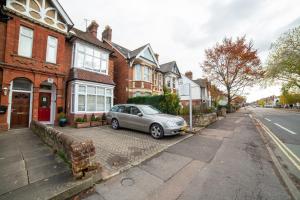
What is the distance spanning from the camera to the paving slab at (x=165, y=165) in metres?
3.77

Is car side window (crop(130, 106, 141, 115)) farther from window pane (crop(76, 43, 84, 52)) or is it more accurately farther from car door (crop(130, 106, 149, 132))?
window pane (crop(76, 43, 84, 52))

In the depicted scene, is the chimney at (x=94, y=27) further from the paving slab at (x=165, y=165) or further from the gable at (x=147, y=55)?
the paving slab at (x=165, y=165)

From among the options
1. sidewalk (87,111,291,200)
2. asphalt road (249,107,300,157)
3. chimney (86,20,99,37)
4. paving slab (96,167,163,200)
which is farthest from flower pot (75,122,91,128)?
asphalt road (249,107,300,157)

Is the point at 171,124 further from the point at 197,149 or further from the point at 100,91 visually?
the point at 100,91

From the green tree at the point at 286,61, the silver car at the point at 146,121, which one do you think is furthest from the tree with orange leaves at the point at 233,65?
the silver car at the point at 146,121

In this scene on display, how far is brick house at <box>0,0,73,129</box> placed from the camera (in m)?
8.36

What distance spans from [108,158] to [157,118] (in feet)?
11.4

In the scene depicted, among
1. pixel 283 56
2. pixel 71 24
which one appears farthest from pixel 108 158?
pixel 283 56

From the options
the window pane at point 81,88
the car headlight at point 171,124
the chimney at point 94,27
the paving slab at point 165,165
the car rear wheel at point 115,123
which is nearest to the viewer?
the paving slab at point 165,165

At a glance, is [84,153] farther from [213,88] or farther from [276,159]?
A: [213,88]

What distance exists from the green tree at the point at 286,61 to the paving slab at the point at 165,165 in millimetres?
29539

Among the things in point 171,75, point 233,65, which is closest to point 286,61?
point 233,65

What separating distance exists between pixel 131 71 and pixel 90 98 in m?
5.95

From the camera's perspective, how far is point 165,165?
4250mm
